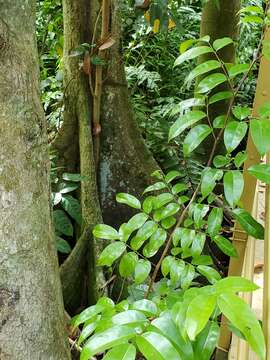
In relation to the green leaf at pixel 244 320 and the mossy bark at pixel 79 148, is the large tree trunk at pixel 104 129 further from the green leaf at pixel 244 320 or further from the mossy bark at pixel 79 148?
the green leaf at pixel 244 320

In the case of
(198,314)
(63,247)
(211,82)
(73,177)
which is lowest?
(63,247)

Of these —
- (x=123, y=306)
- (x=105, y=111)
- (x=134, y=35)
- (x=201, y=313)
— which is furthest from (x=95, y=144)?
(x=201, y=313)

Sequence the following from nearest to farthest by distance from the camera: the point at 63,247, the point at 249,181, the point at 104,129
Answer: the point at 249,181
the point at 63,247
the point at 104,129

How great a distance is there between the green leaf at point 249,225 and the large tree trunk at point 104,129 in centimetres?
117

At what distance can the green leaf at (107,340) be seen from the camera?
0.59 metres

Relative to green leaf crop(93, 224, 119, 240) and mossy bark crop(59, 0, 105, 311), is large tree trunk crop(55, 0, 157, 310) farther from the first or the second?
green leaf crop(93, 224, 119, 240)

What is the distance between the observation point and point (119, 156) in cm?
223

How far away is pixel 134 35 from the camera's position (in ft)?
10.0

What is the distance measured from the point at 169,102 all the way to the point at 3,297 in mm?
2429

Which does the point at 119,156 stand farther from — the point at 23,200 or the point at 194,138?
the point at 23,200

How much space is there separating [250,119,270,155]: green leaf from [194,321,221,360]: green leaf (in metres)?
0.30

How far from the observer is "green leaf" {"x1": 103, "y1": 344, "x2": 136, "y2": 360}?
57 cm

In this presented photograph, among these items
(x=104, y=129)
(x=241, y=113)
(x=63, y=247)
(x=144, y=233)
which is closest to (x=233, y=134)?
(x=241, y=113)

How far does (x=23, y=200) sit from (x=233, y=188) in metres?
0.37
